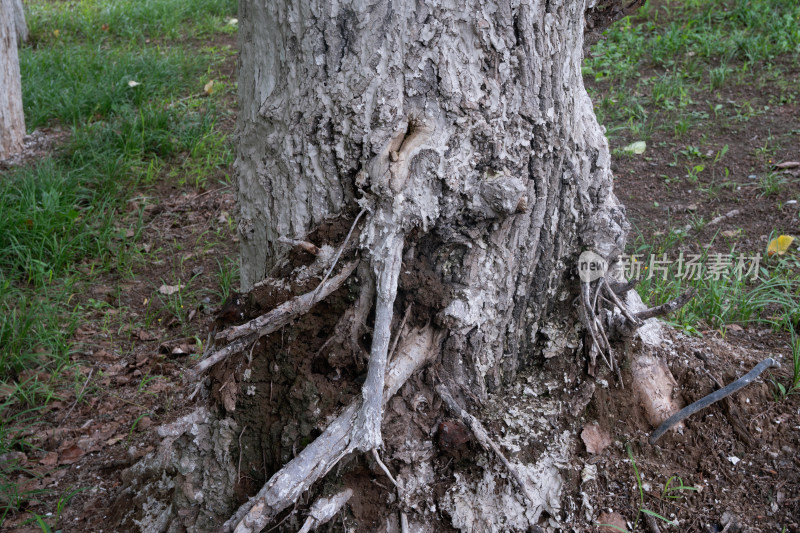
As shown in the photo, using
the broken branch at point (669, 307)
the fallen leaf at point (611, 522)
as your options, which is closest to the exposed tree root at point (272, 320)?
the broken branch at point (669, 307)

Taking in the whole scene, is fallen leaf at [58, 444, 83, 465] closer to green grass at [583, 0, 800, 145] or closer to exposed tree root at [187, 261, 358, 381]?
exposed tree root at [187, 261, 358, 381]

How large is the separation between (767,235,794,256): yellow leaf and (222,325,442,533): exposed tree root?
8.97 feet

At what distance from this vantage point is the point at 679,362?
7.18 ft

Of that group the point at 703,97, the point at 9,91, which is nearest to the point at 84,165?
the point at 9,91

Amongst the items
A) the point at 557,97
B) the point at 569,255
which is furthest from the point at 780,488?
the point at 557,97

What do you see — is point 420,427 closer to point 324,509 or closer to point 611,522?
point 324,509

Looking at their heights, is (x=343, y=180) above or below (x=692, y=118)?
above

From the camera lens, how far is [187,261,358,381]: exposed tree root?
170cm

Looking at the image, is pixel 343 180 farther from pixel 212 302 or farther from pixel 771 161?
pixel 771 161

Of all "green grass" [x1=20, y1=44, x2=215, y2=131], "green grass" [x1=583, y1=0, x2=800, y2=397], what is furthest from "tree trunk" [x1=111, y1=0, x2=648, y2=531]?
"green grass" [x1=20, y1=44, x2=215, y2=131]

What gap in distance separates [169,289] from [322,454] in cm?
235

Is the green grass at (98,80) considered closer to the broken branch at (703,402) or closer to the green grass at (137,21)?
the green grass at (137,21)

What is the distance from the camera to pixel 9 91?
5000 mm

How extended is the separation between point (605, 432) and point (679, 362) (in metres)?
0.41
